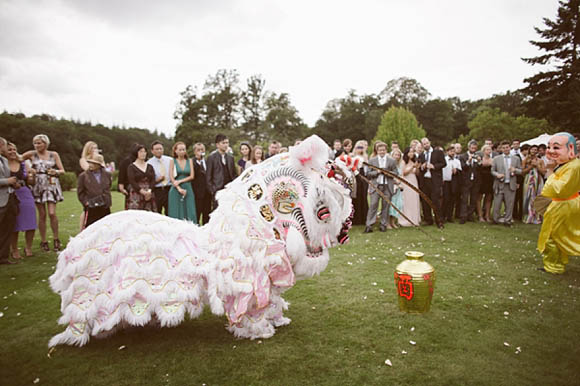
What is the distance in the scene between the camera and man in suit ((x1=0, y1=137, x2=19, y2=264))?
614 cm

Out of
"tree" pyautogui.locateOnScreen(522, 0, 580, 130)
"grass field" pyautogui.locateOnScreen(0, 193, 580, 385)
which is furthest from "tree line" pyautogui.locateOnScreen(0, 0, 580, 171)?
"grass field" pyautogui.locateOnScreen(0, 193, 580, 385)

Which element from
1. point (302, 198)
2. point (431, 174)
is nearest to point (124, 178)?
point (302, 198)

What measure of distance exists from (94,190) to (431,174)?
8965 mm

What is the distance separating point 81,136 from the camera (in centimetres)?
5541

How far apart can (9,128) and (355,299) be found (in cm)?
1154

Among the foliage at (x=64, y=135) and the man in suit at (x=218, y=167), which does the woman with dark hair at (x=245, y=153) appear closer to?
the man in suit at (x=218, y=167)

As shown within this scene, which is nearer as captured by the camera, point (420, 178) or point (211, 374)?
point (211, 374)

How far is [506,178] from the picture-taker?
33.3ft

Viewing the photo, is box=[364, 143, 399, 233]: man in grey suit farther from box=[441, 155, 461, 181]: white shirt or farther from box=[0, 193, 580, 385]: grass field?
box=[0, 193, 580, 385]: grass field

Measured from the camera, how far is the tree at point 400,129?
4962 centimetres

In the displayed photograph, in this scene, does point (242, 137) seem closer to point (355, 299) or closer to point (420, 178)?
point (420, 178)

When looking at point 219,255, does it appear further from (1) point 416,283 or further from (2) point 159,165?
(2) point 159,165

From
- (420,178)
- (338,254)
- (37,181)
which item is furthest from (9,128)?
(420,178)

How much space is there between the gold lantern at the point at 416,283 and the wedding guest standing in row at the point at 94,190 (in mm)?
5507
